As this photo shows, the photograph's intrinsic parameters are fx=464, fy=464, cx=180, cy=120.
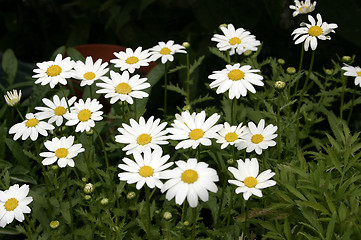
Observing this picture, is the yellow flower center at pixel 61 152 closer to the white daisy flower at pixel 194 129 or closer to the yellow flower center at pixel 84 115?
the yellow flower center at pixel 84 115

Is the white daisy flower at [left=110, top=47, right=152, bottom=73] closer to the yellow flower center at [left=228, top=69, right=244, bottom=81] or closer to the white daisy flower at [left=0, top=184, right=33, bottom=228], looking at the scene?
the yellow flower center at [left=228, top=69, right=244, bottom=81]

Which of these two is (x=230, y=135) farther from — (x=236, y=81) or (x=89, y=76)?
(x=89, y=76)

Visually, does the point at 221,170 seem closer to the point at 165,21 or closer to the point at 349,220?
the point at 349,220

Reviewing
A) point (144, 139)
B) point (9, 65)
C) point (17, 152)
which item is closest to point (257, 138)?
point (144, 139)

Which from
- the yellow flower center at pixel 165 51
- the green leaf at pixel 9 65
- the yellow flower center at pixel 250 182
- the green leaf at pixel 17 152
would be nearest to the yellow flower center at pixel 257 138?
the yellow flower center at pixel 250 182

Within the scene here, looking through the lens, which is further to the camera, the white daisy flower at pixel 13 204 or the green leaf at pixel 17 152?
the green leaf at pixel 17 152

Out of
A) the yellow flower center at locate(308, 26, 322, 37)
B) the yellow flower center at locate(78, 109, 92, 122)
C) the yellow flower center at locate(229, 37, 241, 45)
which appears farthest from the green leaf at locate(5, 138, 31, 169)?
the yellow flower center at locate(308, 26, 322, 37)

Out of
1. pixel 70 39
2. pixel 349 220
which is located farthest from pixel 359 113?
pixel 70 39
